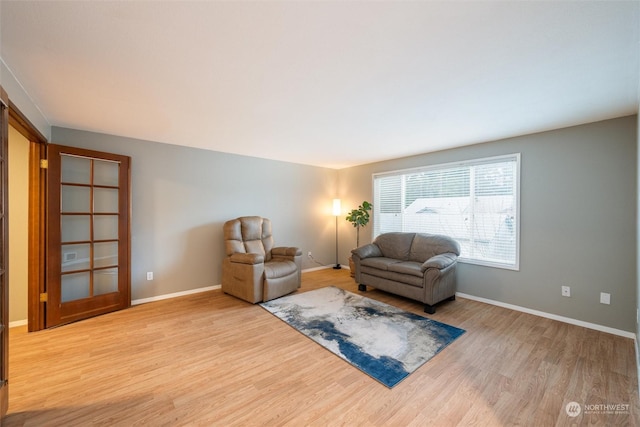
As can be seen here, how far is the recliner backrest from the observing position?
158 inches

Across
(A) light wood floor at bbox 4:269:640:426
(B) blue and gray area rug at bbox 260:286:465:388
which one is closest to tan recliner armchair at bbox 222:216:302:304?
(B) blue and gray area rug at bbox 260:286:465:388

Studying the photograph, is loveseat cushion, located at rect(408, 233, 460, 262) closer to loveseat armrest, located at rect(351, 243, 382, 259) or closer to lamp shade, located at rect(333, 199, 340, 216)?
loveseat armrest, located at rect(351, 243, 382, 259)

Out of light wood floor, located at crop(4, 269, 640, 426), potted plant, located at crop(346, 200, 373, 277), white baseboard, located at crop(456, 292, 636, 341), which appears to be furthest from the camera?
potted plant, located at crop(346, 200, 373, 277)

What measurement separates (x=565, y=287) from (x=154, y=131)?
5.31 metres

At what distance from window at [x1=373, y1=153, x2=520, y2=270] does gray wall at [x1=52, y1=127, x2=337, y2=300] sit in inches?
83.4

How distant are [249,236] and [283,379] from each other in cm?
256

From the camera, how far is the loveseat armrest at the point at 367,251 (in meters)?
4.18

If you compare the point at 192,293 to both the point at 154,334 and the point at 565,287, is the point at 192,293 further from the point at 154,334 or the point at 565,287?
the point at 565,287

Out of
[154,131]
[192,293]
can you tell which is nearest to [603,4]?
[154,131]

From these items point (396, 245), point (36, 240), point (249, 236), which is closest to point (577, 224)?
point (396, 245)

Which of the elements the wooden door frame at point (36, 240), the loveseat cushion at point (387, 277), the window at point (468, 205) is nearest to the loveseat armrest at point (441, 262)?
the loveseat cushion at point (387, 277)

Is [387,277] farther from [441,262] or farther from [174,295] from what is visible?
[174,295]

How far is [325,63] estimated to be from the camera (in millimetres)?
1774

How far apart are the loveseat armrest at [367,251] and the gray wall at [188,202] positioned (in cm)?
154
